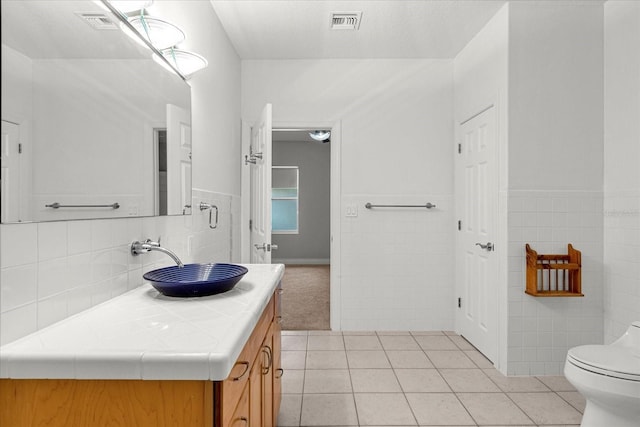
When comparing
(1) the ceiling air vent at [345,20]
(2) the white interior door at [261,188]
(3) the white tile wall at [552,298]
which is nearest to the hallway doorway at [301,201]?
(2) the white interior door at [261,188]

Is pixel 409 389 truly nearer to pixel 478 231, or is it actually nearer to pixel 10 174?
pixel 478 231

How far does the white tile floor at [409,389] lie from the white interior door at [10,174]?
168cm

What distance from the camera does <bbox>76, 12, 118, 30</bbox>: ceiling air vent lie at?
4.12 feet

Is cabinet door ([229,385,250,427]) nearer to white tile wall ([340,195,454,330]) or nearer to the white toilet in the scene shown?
the white toilet

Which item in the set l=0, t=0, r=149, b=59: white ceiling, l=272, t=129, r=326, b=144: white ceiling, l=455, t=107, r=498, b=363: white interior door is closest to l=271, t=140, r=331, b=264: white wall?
l=272, t=129, r=326, b=144: white ceiling

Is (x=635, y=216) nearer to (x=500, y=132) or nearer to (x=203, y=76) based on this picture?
(x=500, y=132)

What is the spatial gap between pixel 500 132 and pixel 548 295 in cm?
115

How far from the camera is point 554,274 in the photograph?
2678 millimetres

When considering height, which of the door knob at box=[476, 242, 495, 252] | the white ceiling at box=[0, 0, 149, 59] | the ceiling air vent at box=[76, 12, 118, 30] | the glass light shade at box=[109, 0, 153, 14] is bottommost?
the door knob at box=[476, 242, 495, 252]

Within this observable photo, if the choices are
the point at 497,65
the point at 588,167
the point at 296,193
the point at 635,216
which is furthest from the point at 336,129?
the point at 296,193

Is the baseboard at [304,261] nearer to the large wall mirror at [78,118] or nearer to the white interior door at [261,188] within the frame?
the white interior door at [261,188]

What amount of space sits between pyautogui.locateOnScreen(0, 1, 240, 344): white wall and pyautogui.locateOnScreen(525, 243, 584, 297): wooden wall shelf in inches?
85.6

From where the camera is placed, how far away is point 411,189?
3.63 metres

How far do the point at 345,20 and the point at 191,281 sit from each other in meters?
2.34
